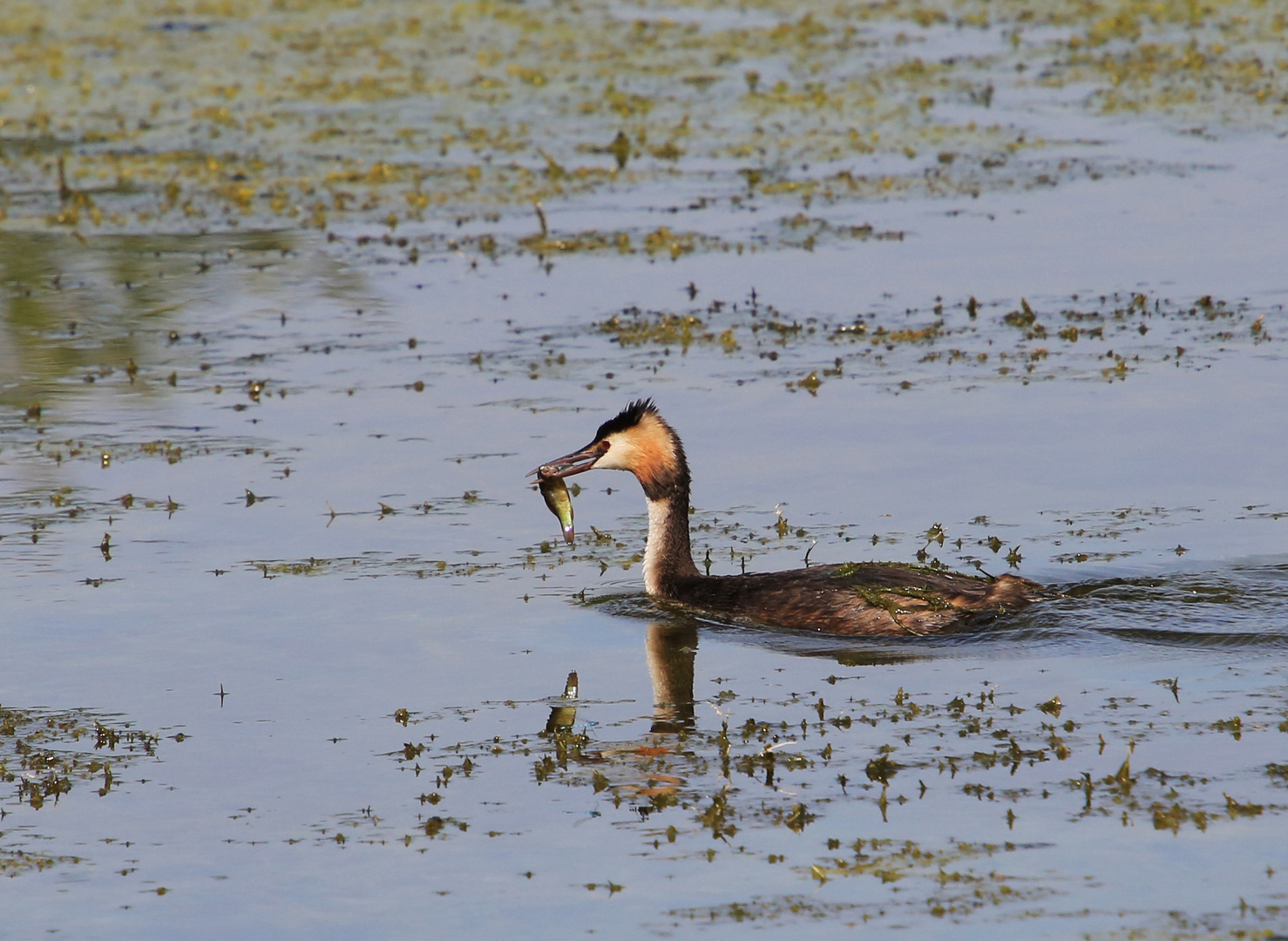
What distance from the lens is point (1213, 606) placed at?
10922 mm

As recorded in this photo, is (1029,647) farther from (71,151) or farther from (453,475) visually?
(71,151)

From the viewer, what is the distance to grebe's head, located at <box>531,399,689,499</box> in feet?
39.3

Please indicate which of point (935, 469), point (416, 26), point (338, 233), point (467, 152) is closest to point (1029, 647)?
point (935, 469)

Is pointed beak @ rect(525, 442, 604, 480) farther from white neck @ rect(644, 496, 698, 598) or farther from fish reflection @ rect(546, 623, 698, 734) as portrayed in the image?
fish reflection @ rect(546, 623, 698, 734)

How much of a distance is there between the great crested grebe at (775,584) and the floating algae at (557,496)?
0.08ft

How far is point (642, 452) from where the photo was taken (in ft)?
39.4

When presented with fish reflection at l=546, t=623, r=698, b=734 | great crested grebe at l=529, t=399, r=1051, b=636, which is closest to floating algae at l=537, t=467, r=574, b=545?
great crested grebe at l=529, t=399, r=1051, b=636

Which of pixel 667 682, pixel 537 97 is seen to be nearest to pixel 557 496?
pixel 667 682

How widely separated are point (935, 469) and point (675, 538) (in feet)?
8.18

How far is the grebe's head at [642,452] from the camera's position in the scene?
12.0 m

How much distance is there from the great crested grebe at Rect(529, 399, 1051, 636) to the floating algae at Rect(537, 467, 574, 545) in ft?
0.08

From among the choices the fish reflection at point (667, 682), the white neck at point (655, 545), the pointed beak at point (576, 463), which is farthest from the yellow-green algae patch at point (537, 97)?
the fish reflection at point (667, 682)

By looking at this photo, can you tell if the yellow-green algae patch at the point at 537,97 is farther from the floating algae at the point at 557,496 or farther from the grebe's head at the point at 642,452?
the floating algae at the point at 557,496

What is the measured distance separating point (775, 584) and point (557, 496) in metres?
1.47
